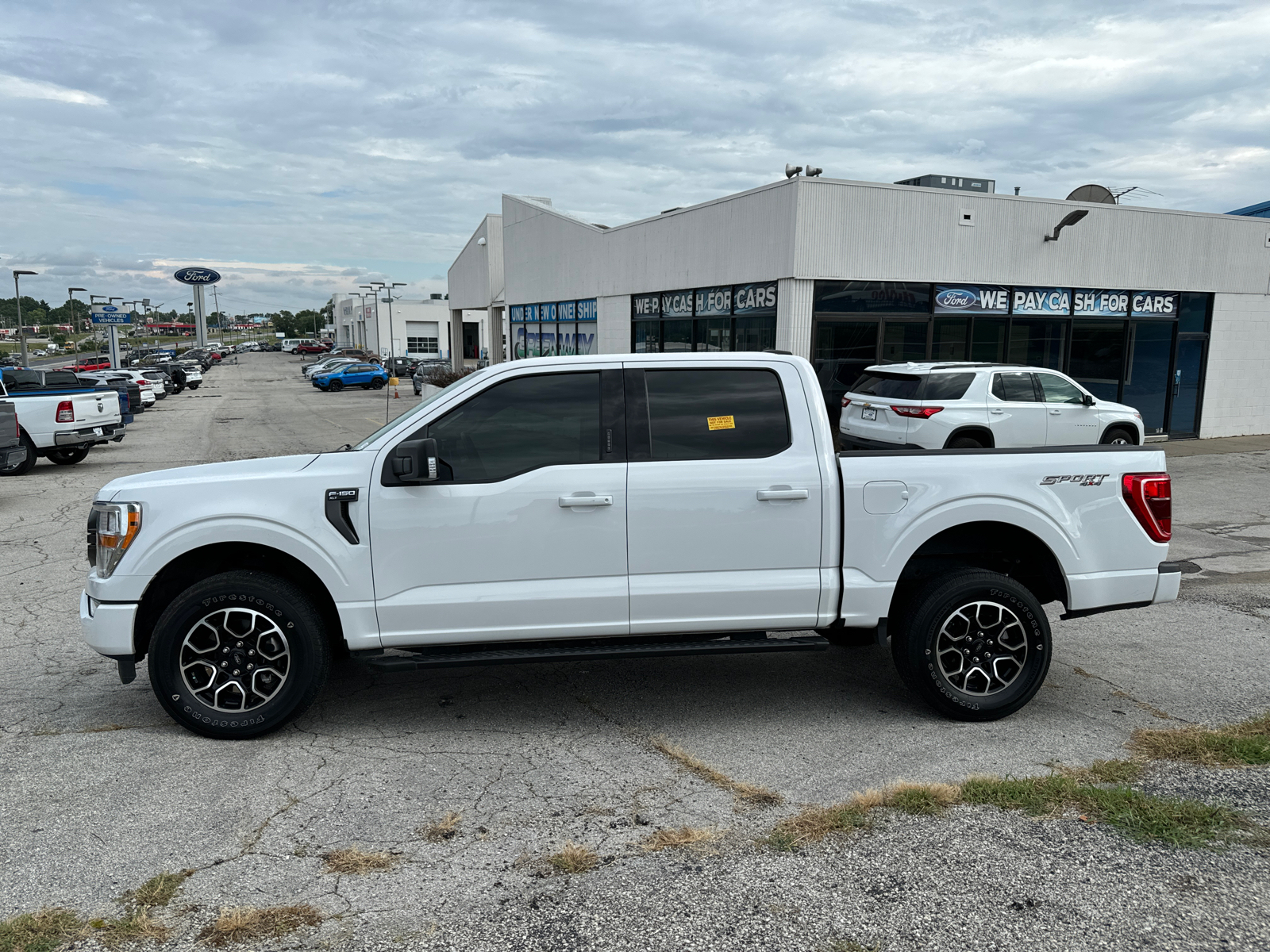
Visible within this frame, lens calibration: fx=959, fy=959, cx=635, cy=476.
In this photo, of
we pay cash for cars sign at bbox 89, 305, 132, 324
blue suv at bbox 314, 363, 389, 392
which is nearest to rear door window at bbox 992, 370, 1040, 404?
blue suv at bbox 314, 363, 389, 392

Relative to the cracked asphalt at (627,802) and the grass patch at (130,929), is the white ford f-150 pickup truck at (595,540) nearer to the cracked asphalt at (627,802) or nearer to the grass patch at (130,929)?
the cracked asphalt at (627,802)

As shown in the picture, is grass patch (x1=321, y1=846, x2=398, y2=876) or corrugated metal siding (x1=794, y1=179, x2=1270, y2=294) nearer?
grass patch (x1=321, y1=846, x2=398, y2=876)

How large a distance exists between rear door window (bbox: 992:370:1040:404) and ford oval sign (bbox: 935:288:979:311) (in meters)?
4.24

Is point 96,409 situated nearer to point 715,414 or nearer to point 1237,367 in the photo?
point 715,414

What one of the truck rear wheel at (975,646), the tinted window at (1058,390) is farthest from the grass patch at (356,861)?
the tinted window at (1058,390)

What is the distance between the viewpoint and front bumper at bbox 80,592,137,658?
15.6ft

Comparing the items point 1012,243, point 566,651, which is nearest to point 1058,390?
point 1012,243

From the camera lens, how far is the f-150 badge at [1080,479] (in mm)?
5055

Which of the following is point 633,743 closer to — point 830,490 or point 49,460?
point 830,490

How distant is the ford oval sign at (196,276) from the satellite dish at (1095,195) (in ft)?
410

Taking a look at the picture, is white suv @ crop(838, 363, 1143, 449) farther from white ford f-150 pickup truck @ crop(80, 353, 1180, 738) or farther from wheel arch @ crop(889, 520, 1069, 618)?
white ford f-150 pickup truck @ crop(80, 353, 1180, 738)

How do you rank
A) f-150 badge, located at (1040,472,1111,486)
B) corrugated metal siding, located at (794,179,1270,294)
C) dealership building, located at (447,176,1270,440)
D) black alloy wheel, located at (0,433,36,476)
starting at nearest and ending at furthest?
f-150 badge, located at (1040,472,1111,486) < black alloy wheel, located at (0,433,36,476) < corrugated metal siding, located at (794,179,1270,294) < dealership building, located at (447,176,1270,440)

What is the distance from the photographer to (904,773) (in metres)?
4.46

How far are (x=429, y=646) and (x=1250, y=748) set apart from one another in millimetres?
4022
